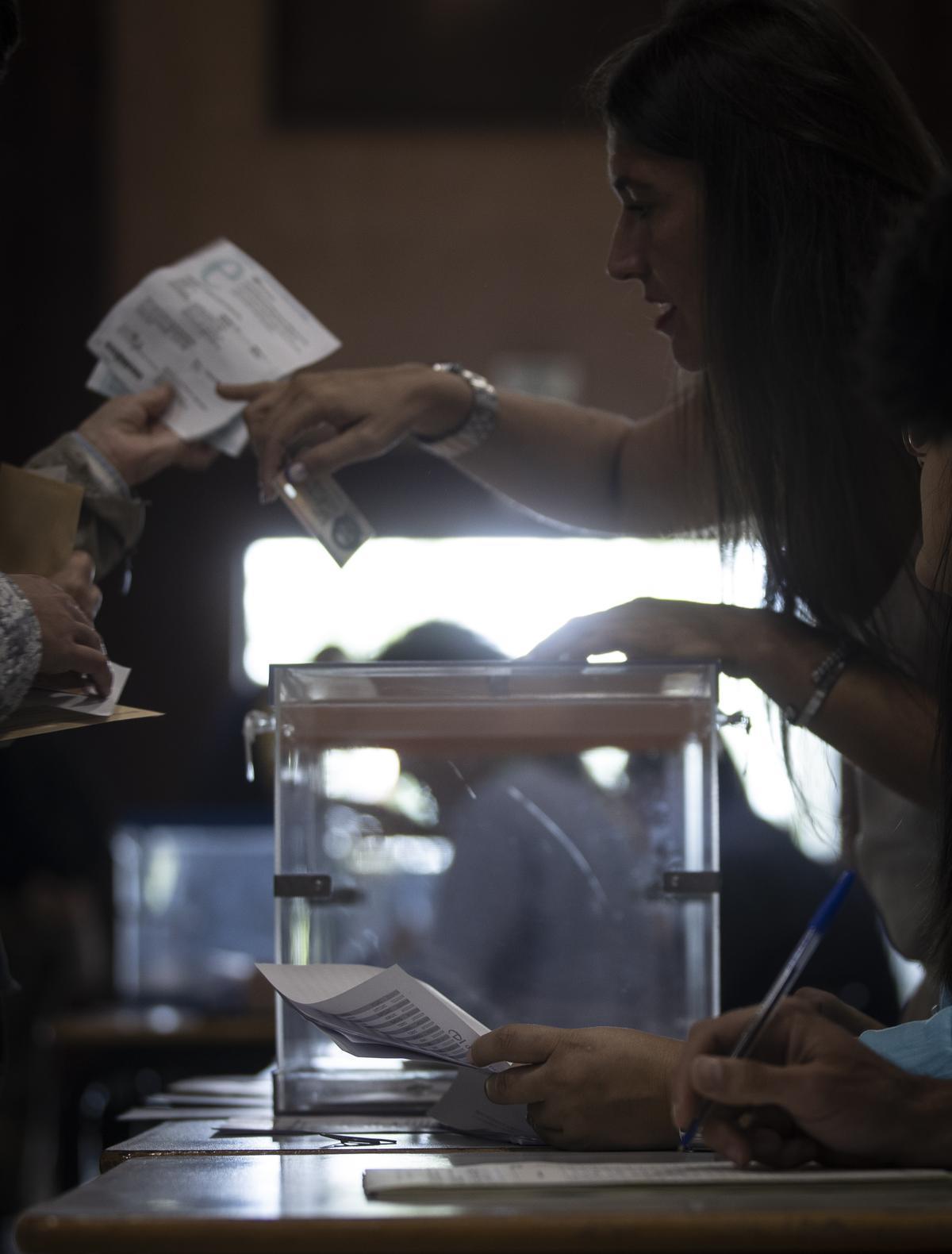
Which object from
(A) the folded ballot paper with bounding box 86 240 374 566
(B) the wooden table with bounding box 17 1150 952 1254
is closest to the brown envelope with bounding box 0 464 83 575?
(A) the folded ballot paper with bounding box 86 240 374 566

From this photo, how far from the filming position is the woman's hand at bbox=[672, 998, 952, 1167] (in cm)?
69

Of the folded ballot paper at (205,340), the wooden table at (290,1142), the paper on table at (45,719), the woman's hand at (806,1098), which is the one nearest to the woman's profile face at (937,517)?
the woman's hand at (806,1098)

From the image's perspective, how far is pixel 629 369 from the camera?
177 inches

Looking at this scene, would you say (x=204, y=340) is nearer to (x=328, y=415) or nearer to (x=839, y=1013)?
(x=328, y=415)

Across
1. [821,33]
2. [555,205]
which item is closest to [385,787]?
[821,33]

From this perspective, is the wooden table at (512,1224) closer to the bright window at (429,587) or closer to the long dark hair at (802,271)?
the long dark hair at (802,271)

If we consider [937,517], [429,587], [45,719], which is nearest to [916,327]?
[937,517]

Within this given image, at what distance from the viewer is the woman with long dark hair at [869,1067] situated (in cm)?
69

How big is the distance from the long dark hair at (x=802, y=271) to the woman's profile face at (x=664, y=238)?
26 millimetres

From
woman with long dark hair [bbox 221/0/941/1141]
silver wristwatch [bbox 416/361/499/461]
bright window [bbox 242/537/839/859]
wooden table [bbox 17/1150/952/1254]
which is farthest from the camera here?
bright window [bbox 242/537/839/859]

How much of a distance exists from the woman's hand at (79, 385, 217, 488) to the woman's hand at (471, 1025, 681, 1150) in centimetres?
78

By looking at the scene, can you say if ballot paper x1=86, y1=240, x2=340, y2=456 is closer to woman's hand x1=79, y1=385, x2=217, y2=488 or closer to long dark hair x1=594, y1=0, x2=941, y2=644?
woman's hand x1=79, y1=385, x2=217, y2=488

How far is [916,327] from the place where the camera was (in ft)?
2.35

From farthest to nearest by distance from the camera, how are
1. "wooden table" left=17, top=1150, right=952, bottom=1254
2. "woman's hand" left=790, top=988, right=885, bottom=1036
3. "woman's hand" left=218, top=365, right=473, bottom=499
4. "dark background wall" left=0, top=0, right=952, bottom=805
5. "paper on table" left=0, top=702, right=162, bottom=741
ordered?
"dark background wall" left=0, top=0, right=952, bottom=805 < "woman's hand" left=218, top=365, right=473, bottom=499 < "paper on table" left=0, top=702, right=162, bottom=741 < "woman's hand" left=790, top=988, right=885, bottom=1036 < "wooden table" left=17, top=1150, right=952, bottom=1254
